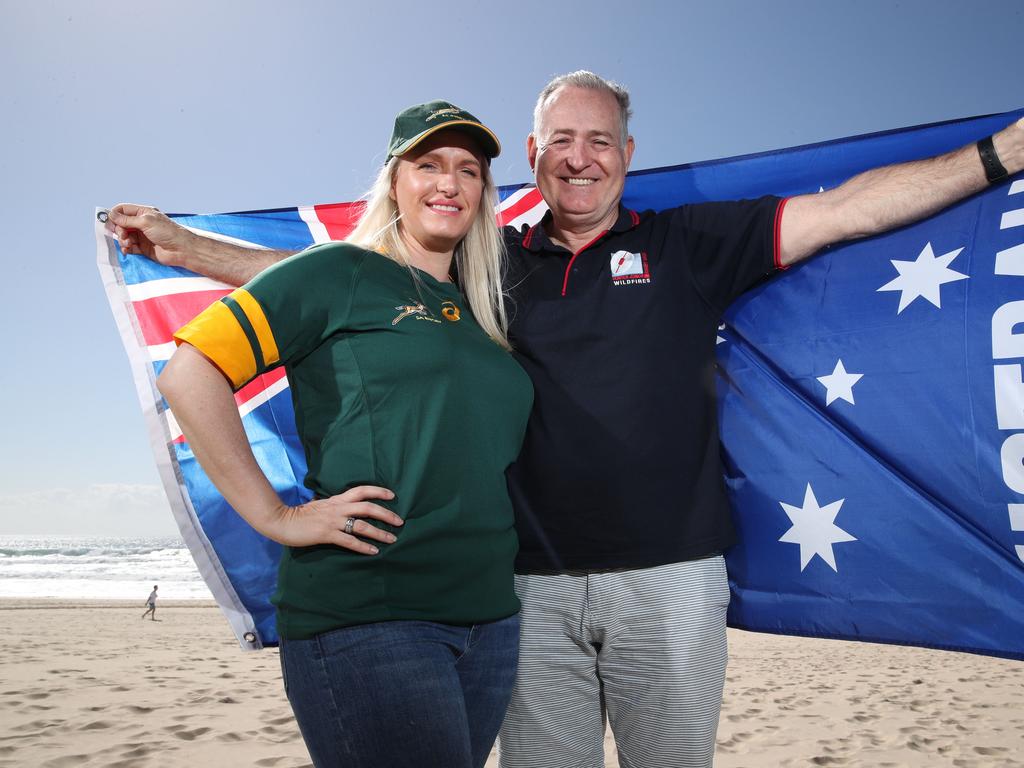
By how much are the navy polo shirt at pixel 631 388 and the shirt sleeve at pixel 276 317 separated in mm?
848

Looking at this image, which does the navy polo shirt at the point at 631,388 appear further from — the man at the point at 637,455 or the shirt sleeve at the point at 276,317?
the shirt sleeve at the point at 276,317

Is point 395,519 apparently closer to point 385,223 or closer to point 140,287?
point 385,223

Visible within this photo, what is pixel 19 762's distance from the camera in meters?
5.17

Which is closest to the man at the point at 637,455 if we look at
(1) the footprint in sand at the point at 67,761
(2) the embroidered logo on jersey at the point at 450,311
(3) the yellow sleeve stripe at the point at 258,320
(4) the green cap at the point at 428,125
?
(2) the embroidered logo on jersey at the point at 450,311

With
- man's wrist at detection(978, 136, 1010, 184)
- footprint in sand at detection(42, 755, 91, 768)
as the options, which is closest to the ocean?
footprint in sand at detection(42, 755, 91, 768)

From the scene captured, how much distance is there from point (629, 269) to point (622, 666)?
4.47 ft

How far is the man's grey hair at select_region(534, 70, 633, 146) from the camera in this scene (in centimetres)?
268

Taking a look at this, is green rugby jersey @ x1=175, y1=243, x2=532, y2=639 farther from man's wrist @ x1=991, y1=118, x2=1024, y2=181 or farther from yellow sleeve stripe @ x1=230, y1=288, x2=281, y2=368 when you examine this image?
man's wrist @ x1=991, y1=118, x2=1024, y2=181

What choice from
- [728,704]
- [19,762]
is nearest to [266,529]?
[19,762]

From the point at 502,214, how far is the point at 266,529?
242 cm

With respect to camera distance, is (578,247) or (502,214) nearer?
(578,247)

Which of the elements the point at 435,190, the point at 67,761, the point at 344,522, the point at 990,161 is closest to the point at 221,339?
the point at 344,522

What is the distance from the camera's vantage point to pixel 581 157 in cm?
261

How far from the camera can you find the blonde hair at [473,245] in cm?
204
